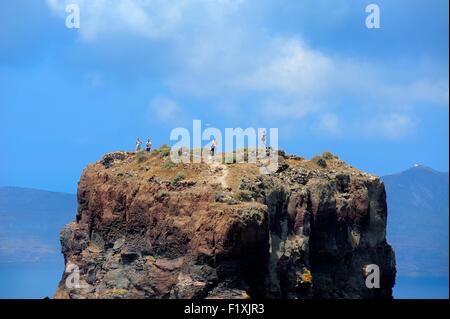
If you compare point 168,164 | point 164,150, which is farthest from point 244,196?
point 164,150

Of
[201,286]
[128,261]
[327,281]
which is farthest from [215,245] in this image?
[327,281]

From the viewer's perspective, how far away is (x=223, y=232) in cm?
8231

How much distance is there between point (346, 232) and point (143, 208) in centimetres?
1896

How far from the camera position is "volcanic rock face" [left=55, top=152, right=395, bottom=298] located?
83375 millimetres

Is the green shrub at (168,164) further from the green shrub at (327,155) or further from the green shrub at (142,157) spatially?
the green shrub at (327,155)

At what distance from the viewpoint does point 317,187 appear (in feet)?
324

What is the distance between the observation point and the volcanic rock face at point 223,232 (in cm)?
8338

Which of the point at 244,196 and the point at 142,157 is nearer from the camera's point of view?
the point at 244,196

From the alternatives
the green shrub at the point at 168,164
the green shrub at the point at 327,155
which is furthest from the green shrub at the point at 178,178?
the green shrub at the point at 327,155

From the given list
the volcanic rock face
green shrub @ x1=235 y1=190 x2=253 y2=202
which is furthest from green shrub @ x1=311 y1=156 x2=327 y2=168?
green shrub @ x1=235 y1=190 x2=253 y2=202

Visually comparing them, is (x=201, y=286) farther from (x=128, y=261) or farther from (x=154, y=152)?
(x=154, y=152)

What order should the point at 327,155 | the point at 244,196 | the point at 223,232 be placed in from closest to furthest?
the point at 223,232 → the point at 244,196 → the point at 327,155

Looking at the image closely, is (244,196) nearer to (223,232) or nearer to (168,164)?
(223,232)

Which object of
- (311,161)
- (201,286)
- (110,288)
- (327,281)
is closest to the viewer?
(201,286)
